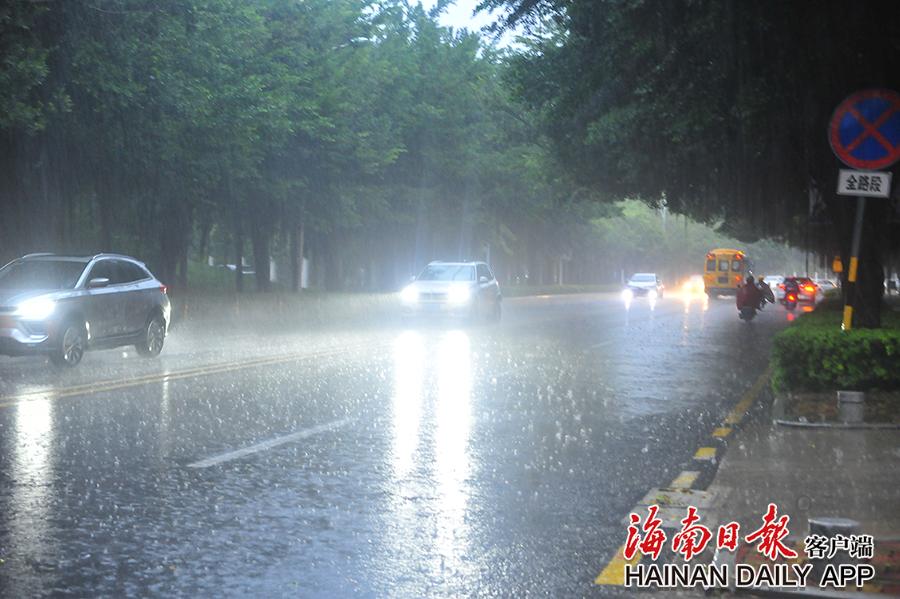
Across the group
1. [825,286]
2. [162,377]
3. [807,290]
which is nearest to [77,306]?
[162,377]

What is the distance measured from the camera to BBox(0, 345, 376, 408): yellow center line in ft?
41.5

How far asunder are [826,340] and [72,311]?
415 inches

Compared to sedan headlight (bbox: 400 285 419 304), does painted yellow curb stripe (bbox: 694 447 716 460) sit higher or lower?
lower

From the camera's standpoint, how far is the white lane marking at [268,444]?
8773 mm

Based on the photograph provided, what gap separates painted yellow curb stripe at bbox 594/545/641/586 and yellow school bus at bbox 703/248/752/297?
63.4 meters

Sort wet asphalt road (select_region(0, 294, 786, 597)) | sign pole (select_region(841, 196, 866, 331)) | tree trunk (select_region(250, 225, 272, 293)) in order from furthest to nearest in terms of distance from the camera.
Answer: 1. tree trunk (select_region(250, 225, 272, 293))
2. sign pole (select_region(841, 196, 866, 331))
3. wet asphalt road (select_region(0, 294, 786, 597))

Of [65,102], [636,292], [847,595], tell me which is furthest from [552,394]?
[636,292]

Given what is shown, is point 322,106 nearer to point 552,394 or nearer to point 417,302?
point 417,302

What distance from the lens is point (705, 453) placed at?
955 centimetres

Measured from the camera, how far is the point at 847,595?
5.16 meters

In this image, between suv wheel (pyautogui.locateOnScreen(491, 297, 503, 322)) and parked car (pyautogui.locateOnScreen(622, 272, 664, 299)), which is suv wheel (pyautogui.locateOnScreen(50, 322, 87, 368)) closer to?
suv wheel (pyautogui.locateOnScreen(491, 297, 503, 322))
